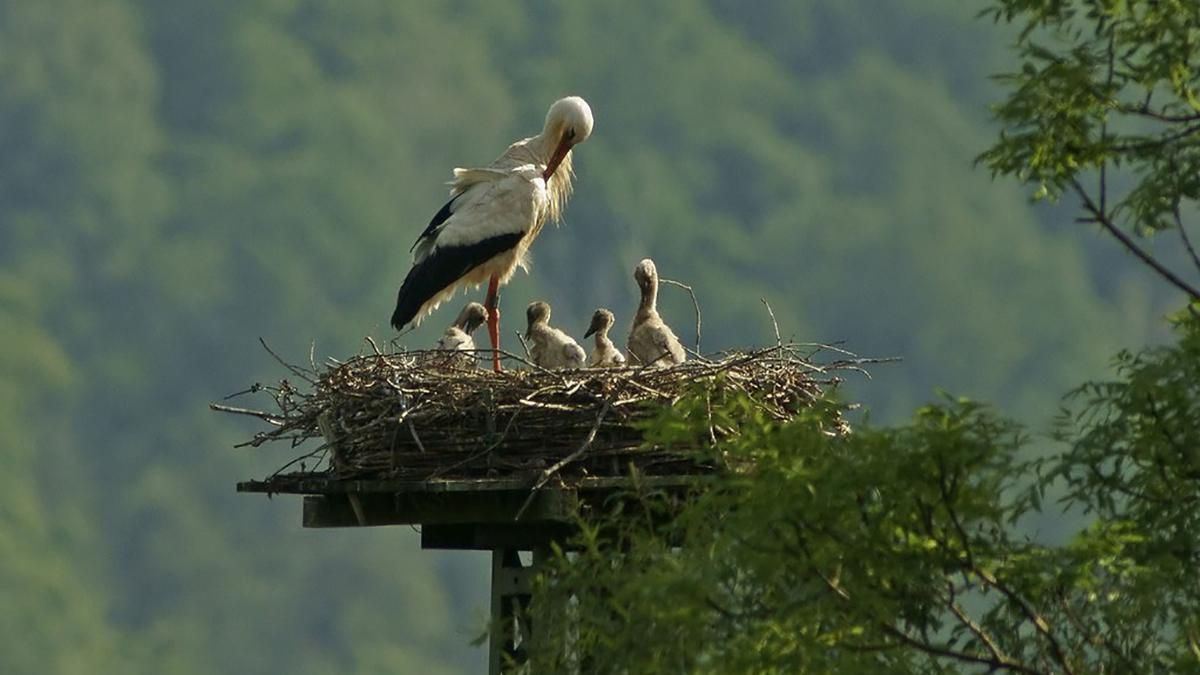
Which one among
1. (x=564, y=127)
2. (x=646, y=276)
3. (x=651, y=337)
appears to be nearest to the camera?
(x=651, y=337)

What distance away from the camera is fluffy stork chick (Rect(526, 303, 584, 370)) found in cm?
1312

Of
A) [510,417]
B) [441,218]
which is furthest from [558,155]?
[510,417]

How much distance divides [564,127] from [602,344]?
1.89 m

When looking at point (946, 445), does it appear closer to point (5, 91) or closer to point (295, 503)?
point (295, 503)

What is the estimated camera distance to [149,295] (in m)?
110

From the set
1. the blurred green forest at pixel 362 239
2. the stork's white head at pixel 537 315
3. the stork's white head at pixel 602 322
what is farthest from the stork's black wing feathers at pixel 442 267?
the blurred green forest at pixel 362 239

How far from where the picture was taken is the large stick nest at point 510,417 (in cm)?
1052

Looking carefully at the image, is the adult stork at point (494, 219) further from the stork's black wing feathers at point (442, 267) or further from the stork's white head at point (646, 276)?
the stork's white head at point (646, 276)

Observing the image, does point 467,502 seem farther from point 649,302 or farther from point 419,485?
point 649,302

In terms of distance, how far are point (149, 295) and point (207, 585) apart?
15.1 meters

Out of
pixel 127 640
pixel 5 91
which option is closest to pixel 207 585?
pixel 127 640

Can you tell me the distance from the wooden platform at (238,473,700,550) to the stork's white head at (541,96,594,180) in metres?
4.54

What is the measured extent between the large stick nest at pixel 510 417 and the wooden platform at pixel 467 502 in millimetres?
90

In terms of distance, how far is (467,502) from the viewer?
10.2 meters
